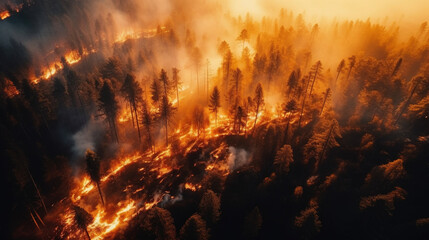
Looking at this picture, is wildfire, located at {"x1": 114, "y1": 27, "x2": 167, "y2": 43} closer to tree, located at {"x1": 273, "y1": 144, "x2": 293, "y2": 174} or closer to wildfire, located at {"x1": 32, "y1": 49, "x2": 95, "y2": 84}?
wildfire, located at {"x1": 32, "y1": 49, "x2": 95, "y2": 84}

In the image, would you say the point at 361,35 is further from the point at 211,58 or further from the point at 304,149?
the point at 304,149

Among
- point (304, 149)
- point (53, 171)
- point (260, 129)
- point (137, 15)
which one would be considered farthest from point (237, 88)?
point (137, 15)

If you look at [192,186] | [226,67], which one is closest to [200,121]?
[192,186]

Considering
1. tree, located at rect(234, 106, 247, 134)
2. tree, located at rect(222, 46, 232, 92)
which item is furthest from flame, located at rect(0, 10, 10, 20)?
tree, located at rect(234, 106, 247, 134)

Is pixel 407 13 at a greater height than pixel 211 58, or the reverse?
pixel 407 13

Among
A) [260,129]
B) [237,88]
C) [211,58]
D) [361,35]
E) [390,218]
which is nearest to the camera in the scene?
[390,218]

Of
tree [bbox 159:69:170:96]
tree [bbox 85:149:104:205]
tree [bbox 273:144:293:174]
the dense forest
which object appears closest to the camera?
tree [bbox 85:149:104:205]

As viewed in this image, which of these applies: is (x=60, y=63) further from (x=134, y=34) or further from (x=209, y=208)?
(x=209, y=208)
